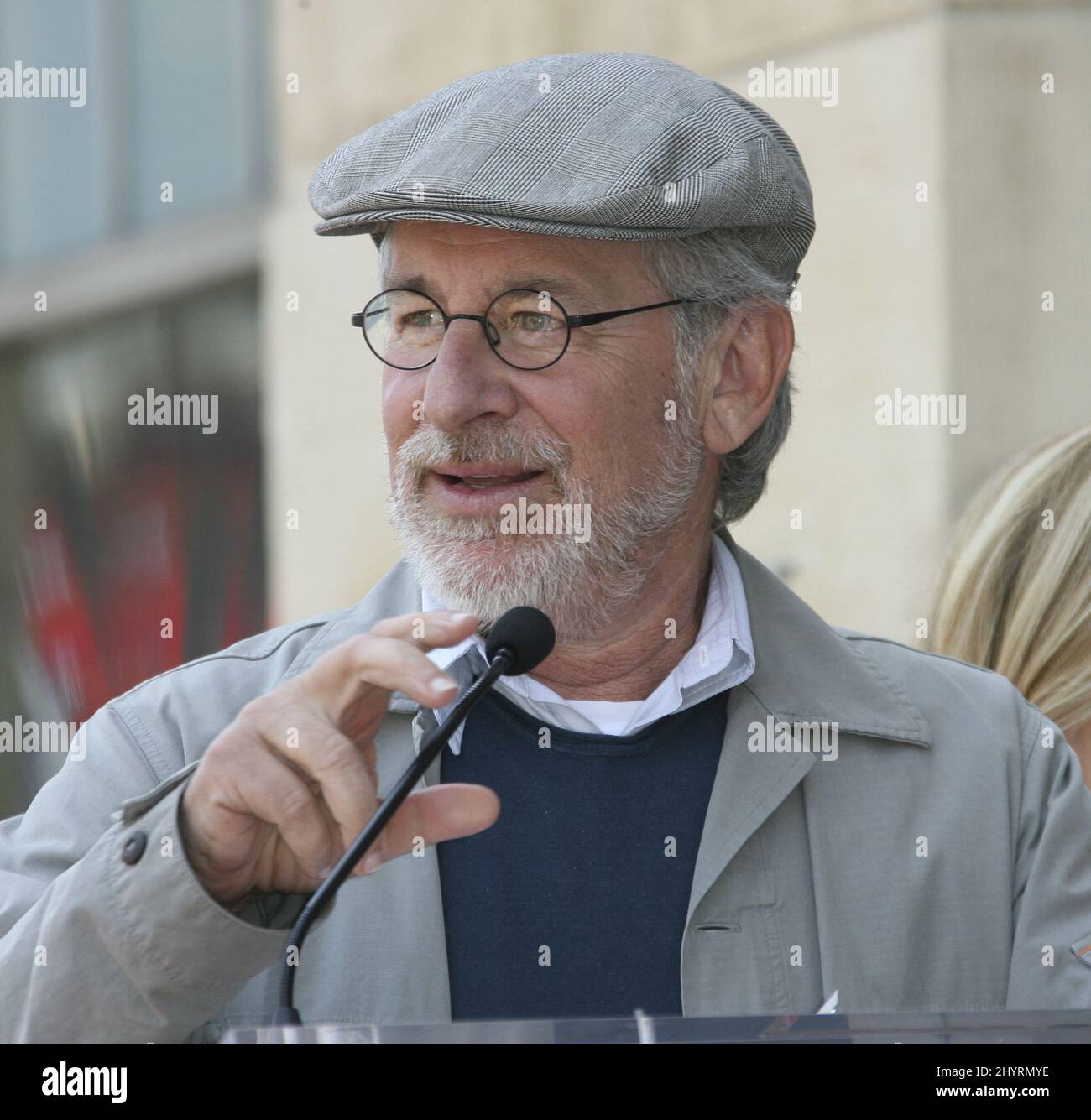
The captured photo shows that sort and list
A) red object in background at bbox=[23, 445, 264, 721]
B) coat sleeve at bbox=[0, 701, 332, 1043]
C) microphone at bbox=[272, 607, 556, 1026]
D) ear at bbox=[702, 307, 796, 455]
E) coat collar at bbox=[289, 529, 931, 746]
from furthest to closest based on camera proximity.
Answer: red object in background at bbox=[23, 445, 264, 721] < ear at bbox=[702, 307, 796, 455] < coat collar at bbox=[289, 529, 931, 746] < coat sleeve at bbox=[0, 701, 332, 1043] < microphone at bbox=[272, 607, 556, 1026]

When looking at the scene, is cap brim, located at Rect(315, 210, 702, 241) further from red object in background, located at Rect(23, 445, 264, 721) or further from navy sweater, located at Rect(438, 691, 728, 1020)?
red object in background, located at Rect(23, 445, 264, 721)

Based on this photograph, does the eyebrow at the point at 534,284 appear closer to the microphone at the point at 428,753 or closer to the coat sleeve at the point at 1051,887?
the microphone at the point at 428,753

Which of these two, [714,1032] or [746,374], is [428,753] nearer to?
[714,1032]

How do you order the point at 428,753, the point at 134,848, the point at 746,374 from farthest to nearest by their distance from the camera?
the point at 746,374, the point at 134,848, the point at 428,753

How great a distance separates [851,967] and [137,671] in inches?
115

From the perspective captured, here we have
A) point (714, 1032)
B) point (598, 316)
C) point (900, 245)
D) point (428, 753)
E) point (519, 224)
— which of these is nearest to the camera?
point (714, 1032)

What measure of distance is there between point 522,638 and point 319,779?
0.28m

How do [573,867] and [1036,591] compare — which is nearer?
[573,867]

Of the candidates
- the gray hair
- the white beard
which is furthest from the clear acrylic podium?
the gray hair

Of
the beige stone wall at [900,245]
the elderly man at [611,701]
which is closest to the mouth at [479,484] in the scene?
the elderly man at [611,701]

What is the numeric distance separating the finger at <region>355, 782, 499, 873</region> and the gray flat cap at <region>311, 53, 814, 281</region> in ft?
2.72

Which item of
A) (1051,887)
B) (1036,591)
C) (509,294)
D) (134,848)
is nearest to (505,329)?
(509,294)

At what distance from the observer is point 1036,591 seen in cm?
311

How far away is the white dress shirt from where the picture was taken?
2.26 m
